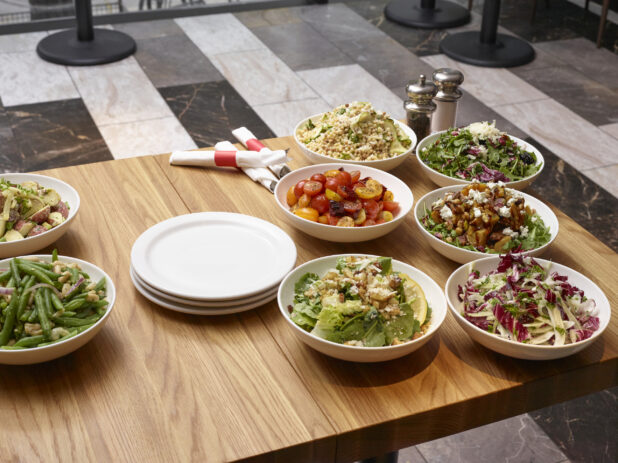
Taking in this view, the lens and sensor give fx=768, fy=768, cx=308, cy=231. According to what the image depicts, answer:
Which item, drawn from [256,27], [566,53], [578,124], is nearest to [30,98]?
[256,27]

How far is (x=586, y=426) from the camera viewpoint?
225cm

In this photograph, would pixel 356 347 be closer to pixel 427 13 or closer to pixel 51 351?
pixel 51 351

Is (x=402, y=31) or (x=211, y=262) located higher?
(x=211, y=262)

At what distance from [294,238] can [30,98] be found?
2.94m

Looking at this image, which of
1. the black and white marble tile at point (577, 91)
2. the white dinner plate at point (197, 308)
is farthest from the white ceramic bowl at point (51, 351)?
the black and white marble tile at point (577, 91)

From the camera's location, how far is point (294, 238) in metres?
1.68

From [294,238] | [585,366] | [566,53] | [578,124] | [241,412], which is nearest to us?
[241,412]

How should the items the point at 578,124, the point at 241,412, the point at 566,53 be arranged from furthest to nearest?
the point at 566,53
the point at 578,124
the point at 241,412

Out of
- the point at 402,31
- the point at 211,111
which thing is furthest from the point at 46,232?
the point at 402,31

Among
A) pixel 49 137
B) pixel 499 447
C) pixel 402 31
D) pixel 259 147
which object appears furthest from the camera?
pixel 402 31

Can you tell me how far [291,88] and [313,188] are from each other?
110 inches

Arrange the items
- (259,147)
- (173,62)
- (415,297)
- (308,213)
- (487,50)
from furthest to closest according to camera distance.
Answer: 1. (487,50)
2. (173,62)
3. (259,147)
4. (308,213)
5. (415,297)

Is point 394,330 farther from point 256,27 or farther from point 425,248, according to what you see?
point 256,27

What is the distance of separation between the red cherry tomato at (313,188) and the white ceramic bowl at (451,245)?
21cm
